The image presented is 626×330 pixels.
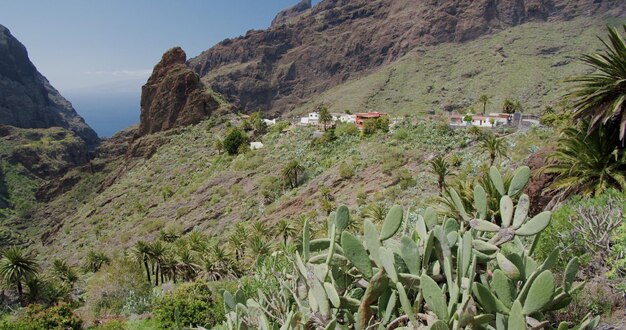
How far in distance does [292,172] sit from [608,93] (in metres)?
32.3

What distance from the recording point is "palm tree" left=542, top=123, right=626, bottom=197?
9875mm

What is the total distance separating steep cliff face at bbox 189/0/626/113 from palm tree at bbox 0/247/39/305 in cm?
13857

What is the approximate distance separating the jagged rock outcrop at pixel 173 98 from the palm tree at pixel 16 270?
170 feet

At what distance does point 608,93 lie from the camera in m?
9.72

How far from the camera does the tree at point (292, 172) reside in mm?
40047

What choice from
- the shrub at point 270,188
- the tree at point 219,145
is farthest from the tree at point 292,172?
the tree at point 219,145

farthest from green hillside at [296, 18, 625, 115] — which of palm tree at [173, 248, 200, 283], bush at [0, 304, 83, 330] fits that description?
bush at [0, 304, 83, 330]

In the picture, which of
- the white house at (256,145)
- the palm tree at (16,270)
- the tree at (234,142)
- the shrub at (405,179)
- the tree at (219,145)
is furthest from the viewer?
the tree at (219,145)

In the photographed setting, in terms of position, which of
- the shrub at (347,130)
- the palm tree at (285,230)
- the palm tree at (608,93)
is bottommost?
the palm tree at (285,230)

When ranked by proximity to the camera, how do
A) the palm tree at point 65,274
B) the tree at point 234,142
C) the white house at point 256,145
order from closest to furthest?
the palm tree at point 65,274
the white house at point 256,145
the tree at point 234,142

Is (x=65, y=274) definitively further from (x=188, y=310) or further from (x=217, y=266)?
(x=188, y=310)

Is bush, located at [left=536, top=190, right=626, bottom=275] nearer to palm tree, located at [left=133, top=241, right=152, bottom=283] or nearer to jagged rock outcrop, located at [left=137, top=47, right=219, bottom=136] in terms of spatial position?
palm tree, located at [left=133, top=241, right=152, bottom=283]

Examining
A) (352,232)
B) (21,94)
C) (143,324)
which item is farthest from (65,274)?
(21,94)

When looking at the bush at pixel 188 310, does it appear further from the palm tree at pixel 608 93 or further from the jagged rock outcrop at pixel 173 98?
the jagged rock outcrop at pixel 173 98
